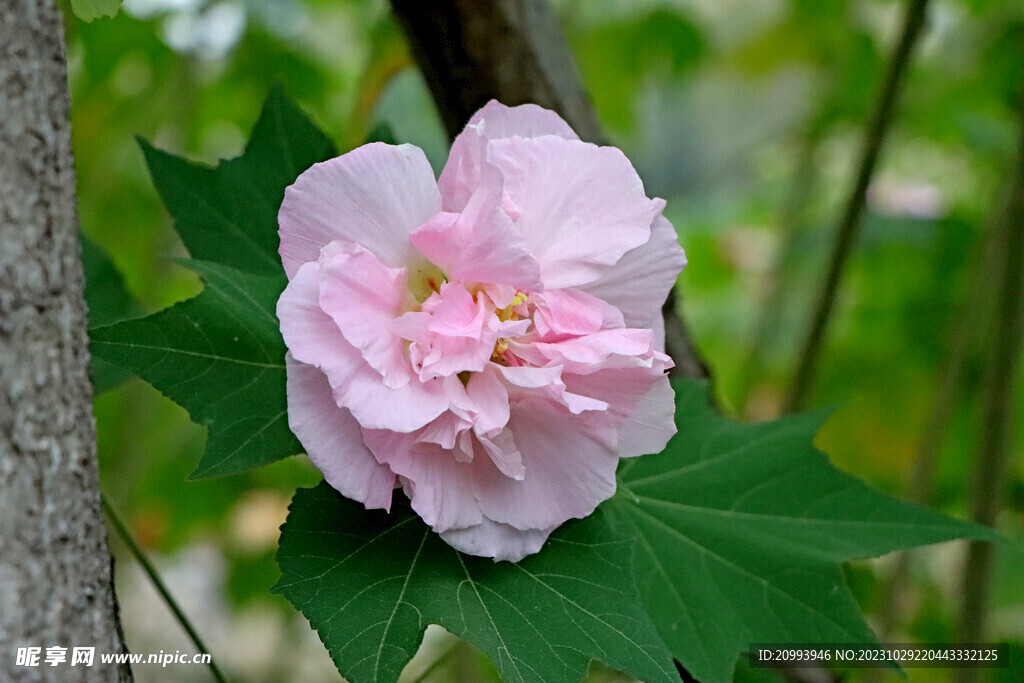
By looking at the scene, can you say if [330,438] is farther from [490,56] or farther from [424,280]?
[490,56]

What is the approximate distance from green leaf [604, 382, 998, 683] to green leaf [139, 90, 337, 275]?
24 cm

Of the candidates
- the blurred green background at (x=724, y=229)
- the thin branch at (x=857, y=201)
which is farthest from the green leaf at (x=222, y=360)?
the thin branch at (x=857, y=201)

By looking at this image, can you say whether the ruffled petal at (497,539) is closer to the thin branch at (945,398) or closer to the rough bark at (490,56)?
the rough bark at (490,56)

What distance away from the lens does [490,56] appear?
1.66 feet

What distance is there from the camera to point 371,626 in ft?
1.05

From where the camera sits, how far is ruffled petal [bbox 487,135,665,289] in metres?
0.34

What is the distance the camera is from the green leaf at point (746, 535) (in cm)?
44

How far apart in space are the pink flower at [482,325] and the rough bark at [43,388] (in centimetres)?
7

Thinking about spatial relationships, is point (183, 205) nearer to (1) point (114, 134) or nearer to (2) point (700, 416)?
(2) point (700, 416)

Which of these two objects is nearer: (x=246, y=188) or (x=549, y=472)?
(x=549, y=472)

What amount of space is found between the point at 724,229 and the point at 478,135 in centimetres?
148

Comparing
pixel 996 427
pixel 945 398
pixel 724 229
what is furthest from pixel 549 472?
pixel 724 229

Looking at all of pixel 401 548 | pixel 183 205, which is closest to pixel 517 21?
pixel 183 205

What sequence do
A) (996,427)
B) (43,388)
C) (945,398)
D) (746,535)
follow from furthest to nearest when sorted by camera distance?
(945,398) < (996,427) < (746,535) < (43,388)
